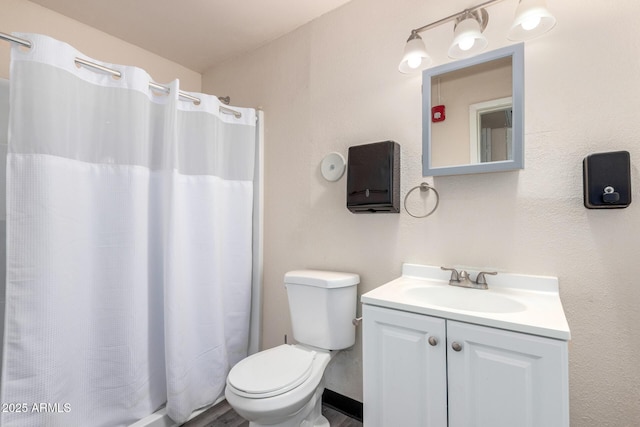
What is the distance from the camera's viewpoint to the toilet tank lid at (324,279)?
4.84 feet

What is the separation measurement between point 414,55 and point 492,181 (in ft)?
2.23

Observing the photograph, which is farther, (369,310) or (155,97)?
(155,97)

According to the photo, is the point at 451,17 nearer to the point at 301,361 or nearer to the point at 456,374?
the point at 456,374

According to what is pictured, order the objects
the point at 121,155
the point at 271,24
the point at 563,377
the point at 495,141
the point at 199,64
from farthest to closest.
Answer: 1. the point at 199,64
2. the point at 271,24
3. the point at 121,155
4. the point at 495,141
5. the point at 563,377

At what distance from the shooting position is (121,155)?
143 cm

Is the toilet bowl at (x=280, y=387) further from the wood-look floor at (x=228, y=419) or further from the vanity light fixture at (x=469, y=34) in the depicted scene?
the vanity light fixture at (x=469, y=34)

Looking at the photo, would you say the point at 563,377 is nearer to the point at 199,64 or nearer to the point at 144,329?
the point at 144,329

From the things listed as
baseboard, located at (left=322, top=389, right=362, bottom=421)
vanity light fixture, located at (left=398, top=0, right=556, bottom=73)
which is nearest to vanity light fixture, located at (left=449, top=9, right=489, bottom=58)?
vanity light fixture, located at (left=398, top=0, right=556, bottom=73)

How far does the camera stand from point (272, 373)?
1288 mm

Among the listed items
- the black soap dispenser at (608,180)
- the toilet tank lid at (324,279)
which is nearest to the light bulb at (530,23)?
the black soap dispenser at (608,180)

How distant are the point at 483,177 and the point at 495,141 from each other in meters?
0.16

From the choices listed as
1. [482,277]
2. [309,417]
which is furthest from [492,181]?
[309,417]

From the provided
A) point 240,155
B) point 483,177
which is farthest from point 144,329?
point 483,177

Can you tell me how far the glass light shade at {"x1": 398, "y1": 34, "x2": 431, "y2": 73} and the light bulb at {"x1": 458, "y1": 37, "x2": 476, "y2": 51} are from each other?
6.1 inches
